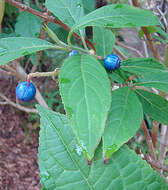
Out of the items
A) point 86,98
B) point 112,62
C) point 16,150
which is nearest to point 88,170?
point 86,98

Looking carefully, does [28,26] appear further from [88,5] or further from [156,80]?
[156,80]

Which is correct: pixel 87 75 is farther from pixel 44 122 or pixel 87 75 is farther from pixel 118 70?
pixel 118 70

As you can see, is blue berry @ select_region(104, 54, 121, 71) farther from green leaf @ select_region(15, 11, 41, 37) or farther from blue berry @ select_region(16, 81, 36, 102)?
green leaf @ select_region(15, 11, 41, 37)

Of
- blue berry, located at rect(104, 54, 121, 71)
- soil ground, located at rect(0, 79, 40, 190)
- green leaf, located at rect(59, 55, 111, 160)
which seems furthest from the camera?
soil ground, located at rect(0, 79, 40, 190)

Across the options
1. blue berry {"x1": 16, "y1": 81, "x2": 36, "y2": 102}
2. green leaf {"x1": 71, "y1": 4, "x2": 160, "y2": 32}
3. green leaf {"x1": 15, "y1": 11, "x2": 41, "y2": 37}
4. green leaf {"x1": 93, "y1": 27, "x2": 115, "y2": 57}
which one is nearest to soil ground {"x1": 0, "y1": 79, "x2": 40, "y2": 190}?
green leaf {"x1": 15, "y1": 11, "x2": 41, "y2": 37}

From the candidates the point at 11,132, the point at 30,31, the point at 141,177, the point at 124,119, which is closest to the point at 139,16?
the point at 124,119

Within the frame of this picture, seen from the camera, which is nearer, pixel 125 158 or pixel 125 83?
pixel 125 158
